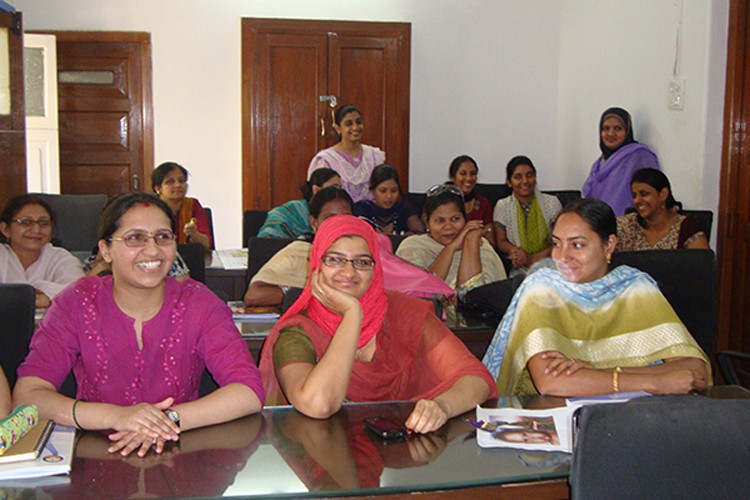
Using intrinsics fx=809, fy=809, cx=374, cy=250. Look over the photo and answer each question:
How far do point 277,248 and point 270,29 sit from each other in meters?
3.51

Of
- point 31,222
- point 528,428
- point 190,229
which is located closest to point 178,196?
point 190,229

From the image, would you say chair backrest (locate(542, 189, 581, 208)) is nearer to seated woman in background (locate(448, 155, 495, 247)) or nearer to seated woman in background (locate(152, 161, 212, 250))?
Result: seated woman in background (locate(448, 155, 495, 247))

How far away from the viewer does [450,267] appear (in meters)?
3.68

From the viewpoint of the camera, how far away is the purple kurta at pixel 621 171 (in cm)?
500

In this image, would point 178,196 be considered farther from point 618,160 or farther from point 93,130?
point 618,160

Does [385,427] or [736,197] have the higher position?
[736,197]

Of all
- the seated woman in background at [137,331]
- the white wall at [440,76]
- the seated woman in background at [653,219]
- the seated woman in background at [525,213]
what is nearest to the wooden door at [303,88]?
the white wall at [440,76]

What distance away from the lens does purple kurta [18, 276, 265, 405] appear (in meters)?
1.91

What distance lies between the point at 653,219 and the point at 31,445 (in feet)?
11.4

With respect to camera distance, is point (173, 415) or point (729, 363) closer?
point (173, 415)

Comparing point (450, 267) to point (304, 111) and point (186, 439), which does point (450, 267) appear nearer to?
point (186, 439)

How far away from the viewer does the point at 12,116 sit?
514 cm

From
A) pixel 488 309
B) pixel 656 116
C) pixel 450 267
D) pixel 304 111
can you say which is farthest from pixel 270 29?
pixel 488 309

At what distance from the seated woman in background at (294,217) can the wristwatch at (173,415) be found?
2.87 metres
